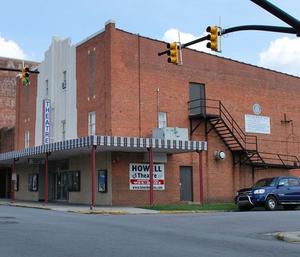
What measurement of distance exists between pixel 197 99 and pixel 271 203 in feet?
31.1

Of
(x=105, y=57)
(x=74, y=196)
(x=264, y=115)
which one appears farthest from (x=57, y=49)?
(x=264, y=115)

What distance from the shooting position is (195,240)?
12.6 meters

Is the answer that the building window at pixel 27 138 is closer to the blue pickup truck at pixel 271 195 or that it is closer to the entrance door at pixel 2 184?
the entrance door at pixel 2 184

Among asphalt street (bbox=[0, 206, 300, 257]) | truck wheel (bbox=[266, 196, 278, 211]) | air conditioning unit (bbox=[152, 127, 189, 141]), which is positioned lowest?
asphalt street (bbox=[0, 206, 300, 257])

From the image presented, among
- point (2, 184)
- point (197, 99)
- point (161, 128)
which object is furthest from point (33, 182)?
point (197, 99)

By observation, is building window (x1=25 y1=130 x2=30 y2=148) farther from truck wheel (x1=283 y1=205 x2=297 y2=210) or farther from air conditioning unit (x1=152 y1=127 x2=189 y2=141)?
truck wheel (x1=283 y1=205 x2=297 y2=210)

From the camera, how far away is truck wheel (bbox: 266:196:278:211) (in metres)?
25.8

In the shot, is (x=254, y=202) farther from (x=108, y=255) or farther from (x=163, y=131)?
(x=108, y=255)

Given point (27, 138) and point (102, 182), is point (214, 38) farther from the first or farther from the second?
point (27, 138)

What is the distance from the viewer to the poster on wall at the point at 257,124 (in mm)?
35781

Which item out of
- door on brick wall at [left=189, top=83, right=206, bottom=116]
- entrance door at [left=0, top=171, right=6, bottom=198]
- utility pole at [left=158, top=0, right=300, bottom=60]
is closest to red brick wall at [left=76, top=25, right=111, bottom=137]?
door on brick wall at [left=189, top=83, right=206, bottom=116]

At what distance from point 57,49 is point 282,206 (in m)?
18.2

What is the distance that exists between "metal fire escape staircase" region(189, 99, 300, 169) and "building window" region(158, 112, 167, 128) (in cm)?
184

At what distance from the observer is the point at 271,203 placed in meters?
26.0
